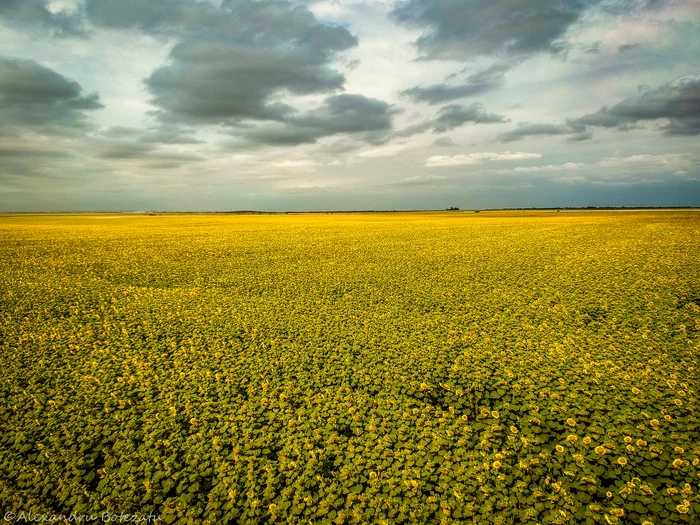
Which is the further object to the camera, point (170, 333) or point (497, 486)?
point (170, 333)

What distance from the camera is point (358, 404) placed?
732 centimetres

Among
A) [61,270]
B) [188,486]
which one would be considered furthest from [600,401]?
[61,270]

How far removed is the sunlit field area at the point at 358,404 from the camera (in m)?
5.10

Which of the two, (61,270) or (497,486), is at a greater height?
(61,270)

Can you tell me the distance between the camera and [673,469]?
17.3ft

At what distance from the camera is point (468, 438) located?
6.25 m

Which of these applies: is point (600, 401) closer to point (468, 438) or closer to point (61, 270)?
point (468, 438)

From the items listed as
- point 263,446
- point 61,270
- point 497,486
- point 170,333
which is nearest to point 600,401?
point 497,486

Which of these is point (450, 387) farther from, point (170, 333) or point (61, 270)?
point (61, 270)

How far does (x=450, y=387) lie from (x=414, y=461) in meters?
2.53

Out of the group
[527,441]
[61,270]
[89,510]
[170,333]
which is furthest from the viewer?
[61,270]

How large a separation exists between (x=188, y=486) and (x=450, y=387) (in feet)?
17.8

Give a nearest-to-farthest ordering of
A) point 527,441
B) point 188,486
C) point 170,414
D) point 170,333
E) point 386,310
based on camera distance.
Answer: point 188,486, point 527,441, point 170,414, point 170,333, point 386,310

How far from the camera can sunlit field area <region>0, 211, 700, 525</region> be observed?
201 inches
